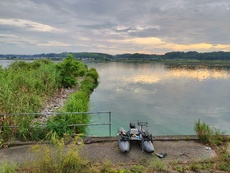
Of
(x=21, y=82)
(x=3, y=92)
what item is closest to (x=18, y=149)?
(x=3, y=92)

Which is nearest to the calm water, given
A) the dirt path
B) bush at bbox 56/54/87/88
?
bush at bbox 56/54/87/88

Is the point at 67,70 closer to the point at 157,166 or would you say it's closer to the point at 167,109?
the point at 167,109

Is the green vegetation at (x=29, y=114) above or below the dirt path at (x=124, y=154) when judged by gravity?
above

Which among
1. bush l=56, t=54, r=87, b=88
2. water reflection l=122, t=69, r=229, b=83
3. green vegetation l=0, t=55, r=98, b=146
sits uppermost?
bush l=56, t=54, r=87, b=88

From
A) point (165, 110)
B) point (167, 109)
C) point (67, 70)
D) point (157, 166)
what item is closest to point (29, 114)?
point (157, 166)

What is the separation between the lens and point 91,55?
13075 centimetres

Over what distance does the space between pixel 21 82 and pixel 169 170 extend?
10.0 meters

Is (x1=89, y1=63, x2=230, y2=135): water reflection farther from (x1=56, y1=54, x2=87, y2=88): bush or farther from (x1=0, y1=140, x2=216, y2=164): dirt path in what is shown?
(x1=0, y1=140, x2=216, y2=164): dirt path

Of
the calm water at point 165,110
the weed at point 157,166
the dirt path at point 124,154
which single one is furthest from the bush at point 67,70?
the weed at point 157,166

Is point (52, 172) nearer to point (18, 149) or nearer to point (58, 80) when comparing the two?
point (18, 149)

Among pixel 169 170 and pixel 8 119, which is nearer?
pixel 169 170

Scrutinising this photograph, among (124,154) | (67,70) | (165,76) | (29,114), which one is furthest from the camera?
(165,76)

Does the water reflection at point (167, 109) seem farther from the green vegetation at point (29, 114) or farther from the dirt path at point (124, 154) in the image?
the dirt path at point (124, 154)

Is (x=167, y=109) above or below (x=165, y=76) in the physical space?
below
